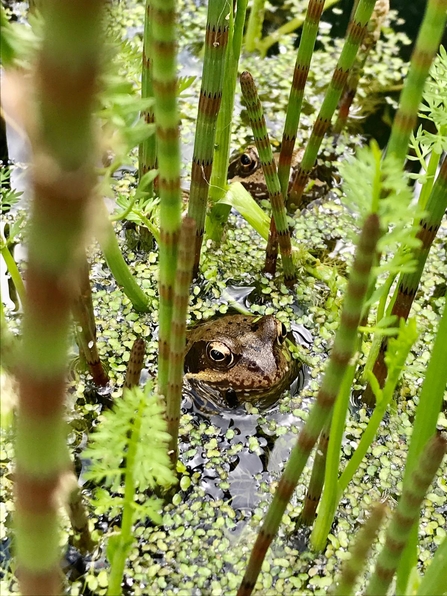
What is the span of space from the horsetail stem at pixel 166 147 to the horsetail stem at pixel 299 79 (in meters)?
A: 0.87

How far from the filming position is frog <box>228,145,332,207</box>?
225 centimetres

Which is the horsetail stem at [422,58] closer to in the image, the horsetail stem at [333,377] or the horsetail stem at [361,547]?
the horsetail stem at [333,377]

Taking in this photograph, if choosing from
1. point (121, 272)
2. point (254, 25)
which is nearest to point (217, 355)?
point (121, 272)

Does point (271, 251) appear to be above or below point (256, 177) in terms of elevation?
below

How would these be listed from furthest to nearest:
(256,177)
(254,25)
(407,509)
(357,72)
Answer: (254,25), (357,72), (256,177), (407,509)

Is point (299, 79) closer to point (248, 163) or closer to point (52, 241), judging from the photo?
point (248, 163)

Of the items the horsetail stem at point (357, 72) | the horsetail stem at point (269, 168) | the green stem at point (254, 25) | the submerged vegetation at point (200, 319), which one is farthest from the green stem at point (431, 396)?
the green stem at point (254, 25)

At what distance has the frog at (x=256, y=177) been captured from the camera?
225 cm

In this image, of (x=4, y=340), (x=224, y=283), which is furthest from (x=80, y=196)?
(x=224, y=283)

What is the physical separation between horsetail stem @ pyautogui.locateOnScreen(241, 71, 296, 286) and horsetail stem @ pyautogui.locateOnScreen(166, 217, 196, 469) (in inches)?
28.3

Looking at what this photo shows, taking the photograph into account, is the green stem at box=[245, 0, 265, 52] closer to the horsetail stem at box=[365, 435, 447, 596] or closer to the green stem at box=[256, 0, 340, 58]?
the green stem at box=[256, 0, 340, 58]

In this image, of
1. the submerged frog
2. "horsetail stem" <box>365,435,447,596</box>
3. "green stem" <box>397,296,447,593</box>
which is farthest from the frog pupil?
"horsetail stem" <box>365,435,447,596</box>

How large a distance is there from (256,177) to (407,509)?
171 cm

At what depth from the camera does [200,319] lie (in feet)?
5.97
